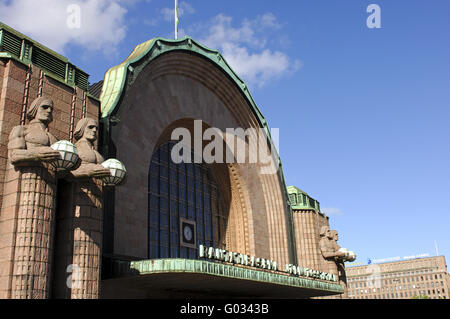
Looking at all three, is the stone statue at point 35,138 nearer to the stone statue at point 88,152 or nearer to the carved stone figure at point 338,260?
the stone statue at point 88,152

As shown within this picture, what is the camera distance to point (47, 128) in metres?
17.7

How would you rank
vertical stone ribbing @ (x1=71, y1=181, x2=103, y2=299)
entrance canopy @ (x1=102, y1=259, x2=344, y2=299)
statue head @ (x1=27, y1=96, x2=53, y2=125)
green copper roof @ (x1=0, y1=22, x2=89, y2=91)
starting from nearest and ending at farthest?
vertical stone ribbing @ (x1=71, y1=181, x2=103, y2=299) < statue head @ (x1=27, y1=96, x2=53, y2=125) < green copper roof @ (x1=0, y1=22, x2=89, y2=91) < entrance canopy @ (x1=102, y1=259, x2=344, y2=299)

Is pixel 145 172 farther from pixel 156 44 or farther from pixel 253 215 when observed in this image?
pixel 253 215

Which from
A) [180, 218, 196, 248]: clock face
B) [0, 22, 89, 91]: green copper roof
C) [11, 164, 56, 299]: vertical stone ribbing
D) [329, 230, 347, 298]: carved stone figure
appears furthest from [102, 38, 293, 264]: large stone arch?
[329, 230, 347, 298]: carved stone figure

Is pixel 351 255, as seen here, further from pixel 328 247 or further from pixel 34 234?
pixel 34 234

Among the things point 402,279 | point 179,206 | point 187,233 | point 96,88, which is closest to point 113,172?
point 179,206

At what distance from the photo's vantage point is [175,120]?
93.6ft

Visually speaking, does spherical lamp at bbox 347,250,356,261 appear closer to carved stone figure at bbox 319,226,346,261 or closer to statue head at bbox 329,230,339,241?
carved stone figure at bbox 319,226,346,261

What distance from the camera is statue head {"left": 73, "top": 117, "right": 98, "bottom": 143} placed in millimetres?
19094

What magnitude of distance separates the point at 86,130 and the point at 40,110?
85.9 inches

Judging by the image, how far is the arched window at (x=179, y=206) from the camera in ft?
86.8

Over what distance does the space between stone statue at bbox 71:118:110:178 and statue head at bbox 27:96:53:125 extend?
1716 mm

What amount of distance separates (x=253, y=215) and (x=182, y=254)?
321 inches
